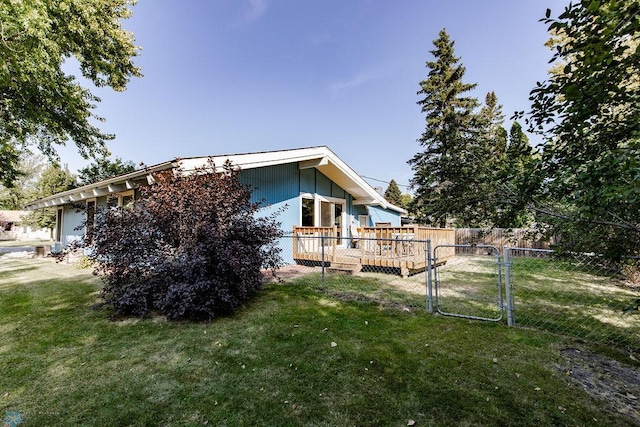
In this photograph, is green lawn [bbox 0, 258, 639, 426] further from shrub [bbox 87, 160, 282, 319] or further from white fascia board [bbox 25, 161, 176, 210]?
white fascia board [bbox 25, 161, 176, 210]

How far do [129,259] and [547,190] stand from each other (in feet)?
18.7

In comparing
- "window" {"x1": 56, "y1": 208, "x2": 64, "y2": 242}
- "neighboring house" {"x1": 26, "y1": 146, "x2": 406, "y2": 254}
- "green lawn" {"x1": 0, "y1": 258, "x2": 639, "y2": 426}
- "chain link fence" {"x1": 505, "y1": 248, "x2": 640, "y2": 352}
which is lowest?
"chain link fence" {"x1": 505, "y1": 248, "x2": 640, "y2": 352}

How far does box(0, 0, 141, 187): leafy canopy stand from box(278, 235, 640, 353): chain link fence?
26.3 feet

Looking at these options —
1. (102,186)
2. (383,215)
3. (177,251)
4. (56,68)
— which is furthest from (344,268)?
(56,68)

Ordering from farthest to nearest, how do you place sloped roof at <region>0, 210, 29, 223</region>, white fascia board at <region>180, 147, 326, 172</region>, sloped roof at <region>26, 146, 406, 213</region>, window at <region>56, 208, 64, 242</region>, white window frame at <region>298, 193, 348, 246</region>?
sloped roof at <region>0, 210, 29, 223</region> → window at <region>56, 208, 64, 242</region> → white window frame at <region>298, 193, 348, 246</region> → sloped roof at <region>26, 146, 406, 213</region> → white fascia board at <region>180, 147, 326, 172</region>

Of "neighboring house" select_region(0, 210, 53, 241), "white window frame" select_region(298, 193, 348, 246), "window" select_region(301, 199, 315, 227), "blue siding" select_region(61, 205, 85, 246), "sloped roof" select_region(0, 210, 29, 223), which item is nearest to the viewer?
"window" select_region(301, 199, 315, 227)

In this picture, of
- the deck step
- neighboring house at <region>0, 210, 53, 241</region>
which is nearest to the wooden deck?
the deck step

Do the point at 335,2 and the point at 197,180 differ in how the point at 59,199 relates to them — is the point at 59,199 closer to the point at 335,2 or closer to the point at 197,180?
the point at 197,180

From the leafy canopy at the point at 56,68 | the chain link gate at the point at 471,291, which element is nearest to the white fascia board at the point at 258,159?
the leafy canopy at the point at 56,68

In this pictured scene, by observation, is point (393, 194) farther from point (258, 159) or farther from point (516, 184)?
point (516, 184)

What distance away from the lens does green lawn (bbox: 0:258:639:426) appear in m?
2.30

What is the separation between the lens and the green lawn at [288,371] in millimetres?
2299

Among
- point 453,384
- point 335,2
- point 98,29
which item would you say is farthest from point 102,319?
point 335,2

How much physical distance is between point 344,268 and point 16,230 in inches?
2162
